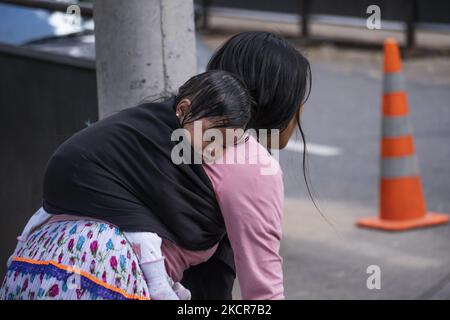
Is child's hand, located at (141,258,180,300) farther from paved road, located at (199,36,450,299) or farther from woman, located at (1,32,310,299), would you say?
paved road, located at (199,36,450,299)

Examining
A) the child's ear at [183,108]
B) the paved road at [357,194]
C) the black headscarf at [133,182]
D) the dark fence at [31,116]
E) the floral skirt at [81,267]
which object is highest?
the child's ear at [183,108]

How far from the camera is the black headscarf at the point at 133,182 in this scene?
2.24m

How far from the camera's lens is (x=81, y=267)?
7.12ft

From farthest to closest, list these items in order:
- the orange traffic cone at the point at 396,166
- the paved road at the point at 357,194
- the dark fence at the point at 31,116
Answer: the orange traffic cone at the point at 396,166 < the paved road at the point at 357,194 < the dark fence at the point at 31,116

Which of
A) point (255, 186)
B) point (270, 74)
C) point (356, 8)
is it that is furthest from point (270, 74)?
point (356, 8)

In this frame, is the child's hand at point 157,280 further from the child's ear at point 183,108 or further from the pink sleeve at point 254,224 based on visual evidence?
the child's ear at point 183,108

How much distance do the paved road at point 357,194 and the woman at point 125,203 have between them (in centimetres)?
159

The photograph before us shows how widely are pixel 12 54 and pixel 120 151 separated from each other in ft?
6.30

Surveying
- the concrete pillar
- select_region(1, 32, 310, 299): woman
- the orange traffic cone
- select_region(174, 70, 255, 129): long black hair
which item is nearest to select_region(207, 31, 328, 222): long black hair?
select_region(1, 32, 310, 299): woman

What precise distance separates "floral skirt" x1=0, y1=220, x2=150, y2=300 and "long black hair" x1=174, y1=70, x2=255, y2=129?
33cm

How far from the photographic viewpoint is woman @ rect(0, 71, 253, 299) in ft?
7.16

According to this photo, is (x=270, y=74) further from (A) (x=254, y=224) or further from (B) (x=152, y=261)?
(B) (x=152, y=261)

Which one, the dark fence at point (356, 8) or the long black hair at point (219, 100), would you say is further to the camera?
the dark fence at point (356, 8)

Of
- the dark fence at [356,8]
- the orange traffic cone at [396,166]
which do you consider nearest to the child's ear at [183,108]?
the orange traffic cone at [396,166]
